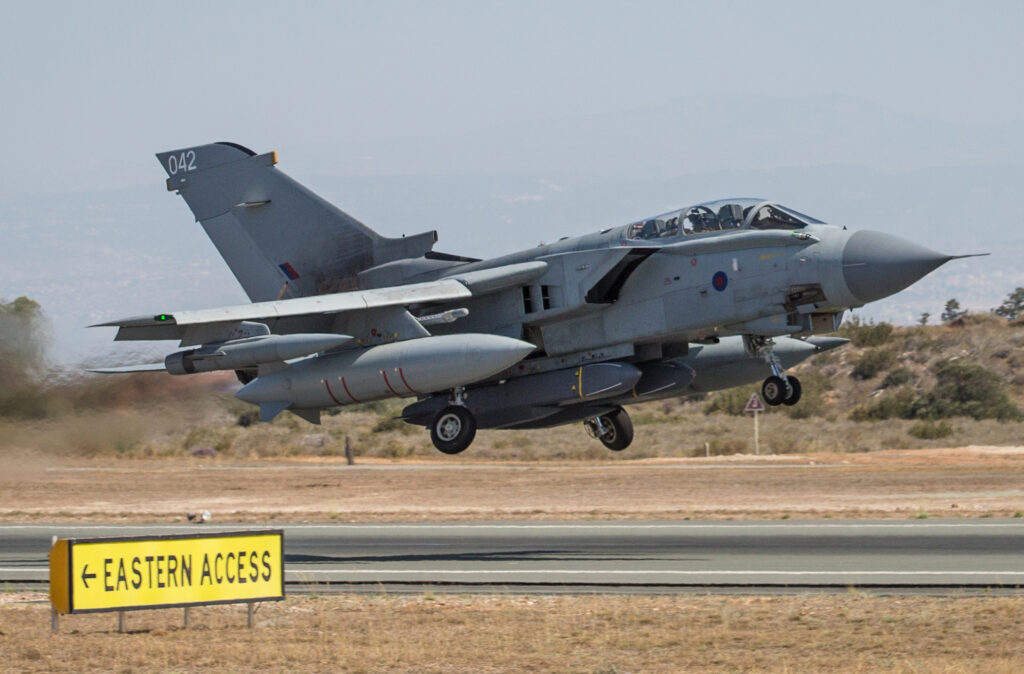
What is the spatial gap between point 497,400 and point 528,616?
17.3ft

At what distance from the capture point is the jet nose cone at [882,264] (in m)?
17.6

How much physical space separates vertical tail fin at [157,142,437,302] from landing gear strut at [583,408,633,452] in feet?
13.8

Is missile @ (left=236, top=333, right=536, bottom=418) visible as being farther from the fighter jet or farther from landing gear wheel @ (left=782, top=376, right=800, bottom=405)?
landing gear wheel @ (left=782, top=376, right=800, bottom=405)

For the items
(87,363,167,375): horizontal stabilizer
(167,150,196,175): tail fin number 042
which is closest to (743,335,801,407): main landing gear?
(87,363,167,375): horizontal stabilizer

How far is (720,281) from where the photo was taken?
19047mm

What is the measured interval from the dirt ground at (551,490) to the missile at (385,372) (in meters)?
11.8

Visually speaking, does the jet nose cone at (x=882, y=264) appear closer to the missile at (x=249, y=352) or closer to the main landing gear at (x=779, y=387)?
the main landing gear at (x=779, y=387)

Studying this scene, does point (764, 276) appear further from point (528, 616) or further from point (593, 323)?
point (528, 616)

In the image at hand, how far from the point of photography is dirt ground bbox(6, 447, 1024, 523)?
32.4m

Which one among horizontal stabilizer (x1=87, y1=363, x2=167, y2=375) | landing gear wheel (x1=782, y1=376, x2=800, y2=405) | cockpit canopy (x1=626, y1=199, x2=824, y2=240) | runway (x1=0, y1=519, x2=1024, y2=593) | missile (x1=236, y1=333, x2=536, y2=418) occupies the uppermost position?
cockpit canopy (x1=626, y1=199, x2=824, y2=240)

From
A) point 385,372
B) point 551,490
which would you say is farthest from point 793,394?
point 551,490

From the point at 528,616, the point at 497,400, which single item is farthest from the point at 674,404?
the point at 528,616

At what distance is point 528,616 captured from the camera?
1623 centimetres

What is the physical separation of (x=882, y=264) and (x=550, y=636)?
22.4ft
